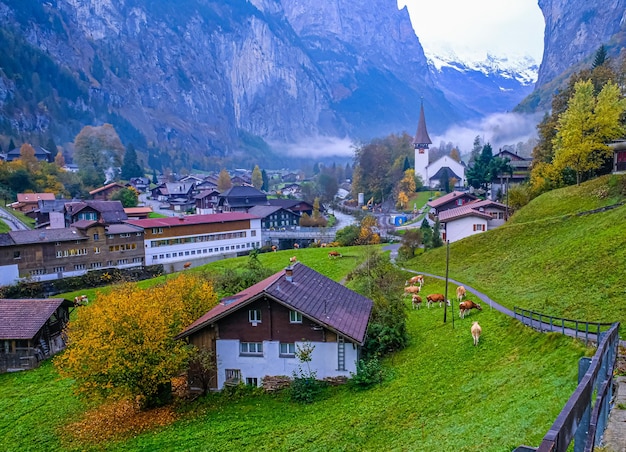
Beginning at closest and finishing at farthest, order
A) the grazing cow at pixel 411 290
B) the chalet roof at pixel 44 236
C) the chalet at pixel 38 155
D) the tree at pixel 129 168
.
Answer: the grazing cow at pixel 411 290 < the chalet roof at pixel 44 236 < the chalet at pixel 38 155 < the tree at pixel 129 168

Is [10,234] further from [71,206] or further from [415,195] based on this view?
[415,195]

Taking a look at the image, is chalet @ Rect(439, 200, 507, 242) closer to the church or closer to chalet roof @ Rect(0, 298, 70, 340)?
chalet roof @ Rect(0, 298, 70, 340)

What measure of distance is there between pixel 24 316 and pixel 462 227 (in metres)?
44.0

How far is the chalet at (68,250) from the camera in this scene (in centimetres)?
5575

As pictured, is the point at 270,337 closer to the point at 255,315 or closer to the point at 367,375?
the point at 255,315

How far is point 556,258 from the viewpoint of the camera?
33188 millimetres

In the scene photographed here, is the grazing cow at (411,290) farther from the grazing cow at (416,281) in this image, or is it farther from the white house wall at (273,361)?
the white house wall at (273,361)

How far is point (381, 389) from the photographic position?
21391 millimetres

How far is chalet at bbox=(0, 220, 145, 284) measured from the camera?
55750 millimetres

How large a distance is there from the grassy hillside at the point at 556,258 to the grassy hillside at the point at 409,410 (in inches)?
166

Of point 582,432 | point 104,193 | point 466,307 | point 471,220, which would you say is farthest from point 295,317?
point 104,193

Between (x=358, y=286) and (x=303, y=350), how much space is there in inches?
645

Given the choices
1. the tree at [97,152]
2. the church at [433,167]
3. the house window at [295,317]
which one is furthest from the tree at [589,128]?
the tree at [97,152]

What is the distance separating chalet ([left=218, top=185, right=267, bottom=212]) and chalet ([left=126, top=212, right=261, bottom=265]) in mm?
23765
